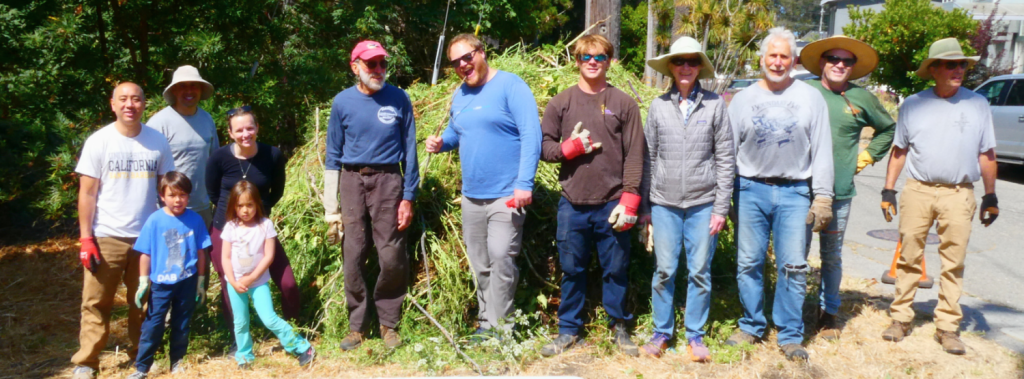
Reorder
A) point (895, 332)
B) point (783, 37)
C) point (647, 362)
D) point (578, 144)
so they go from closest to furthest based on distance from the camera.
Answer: point (578, 144), point (783, 37), point (647, 362), point (895, 332)

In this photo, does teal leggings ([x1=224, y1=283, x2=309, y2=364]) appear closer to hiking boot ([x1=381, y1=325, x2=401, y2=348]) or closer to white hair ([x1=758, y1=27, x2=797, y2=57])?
hiking boot ([x1=381, y1=325, x2=401, y2=348])

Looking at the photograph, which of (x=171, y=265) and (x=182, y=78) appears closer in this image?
(x=171, y=265)

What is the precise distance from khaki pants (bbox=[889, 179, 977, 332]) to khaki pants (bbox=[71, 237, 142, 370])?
15.9 feet

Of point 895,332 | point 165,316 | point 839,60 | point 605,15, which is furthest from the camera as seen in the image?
point 605,15

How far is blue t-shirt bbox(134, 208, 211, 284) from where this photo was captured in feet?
13.9

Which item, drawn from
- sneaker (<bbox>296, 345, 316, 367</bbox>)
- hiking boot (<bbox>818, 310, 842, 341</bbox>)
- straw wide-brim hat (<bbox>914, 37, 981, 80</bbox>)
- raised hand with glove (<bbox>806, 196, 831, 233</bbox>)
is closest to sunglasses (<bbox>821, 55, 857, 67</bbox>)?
straw wide-brim hat (<bbox>914, 37, 981, 80</bbox>)

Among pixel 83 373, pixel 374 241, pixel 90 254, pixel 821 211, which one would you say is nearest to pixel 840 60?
pixel 821 211

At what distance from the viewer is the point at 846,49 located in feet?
15.3

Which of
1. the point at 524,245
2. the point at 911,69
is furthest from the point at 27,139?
the point at 911,69

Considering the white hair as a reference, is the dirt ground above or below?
below

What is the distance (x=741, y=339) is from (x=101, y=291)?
12.9 feet

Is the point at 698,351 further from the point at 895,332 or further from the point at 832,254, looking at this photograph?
the point at 895,332

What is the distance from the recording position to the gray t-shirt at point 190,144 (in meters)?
4.67

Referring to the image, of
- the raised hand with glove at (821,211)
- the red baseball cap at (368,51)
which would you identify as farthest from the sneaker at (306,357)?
the raised hand with glove at (821,211)
